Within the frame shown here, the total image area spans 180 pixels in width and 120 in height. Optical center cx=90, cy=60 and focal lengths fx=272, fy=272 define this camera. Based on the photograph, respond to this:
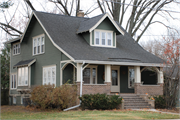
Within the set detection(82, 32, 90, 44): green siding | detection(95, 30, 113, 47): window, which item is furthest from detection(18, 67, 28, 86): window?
detection(95, 30, 113, 47): window

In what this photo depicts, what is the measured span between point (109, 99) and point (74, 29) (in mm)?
7835

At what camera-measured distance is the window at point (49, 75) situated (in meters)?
21.3

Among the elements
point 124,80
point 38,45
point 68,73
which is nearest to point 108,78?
point 68,73

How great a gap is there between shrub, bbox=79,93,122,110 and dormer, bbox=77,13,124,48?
528cm

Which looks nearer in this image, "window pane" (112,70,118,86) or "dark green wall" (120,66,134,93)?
"window pane" (112,70,118,86)

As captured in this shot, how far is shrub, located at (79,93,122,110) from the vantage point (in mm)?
17670

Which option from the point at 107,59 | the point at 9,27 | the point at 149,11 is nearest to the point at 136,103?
the point at 107,59

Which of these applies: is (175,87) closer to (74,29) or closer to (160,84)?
(160,84)

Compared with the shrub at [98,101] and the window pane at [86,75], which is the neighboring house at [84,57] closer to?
the window pane at [86,75]

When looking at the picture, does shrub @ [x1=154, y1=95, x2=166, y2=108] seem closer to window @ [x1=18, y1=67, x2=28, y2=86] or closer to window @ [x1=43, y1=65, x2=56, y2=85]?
window @ [x1=43, y1=65, x2=56, y2=85]

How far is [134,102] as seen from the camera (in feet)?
63.5

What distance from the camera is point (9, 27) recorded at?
33031 mm

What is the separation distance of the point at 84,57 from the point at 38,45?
6.56 m

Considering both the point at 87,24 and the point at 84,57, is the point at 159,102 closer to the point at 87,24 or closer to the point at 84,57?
the point at 84,57
